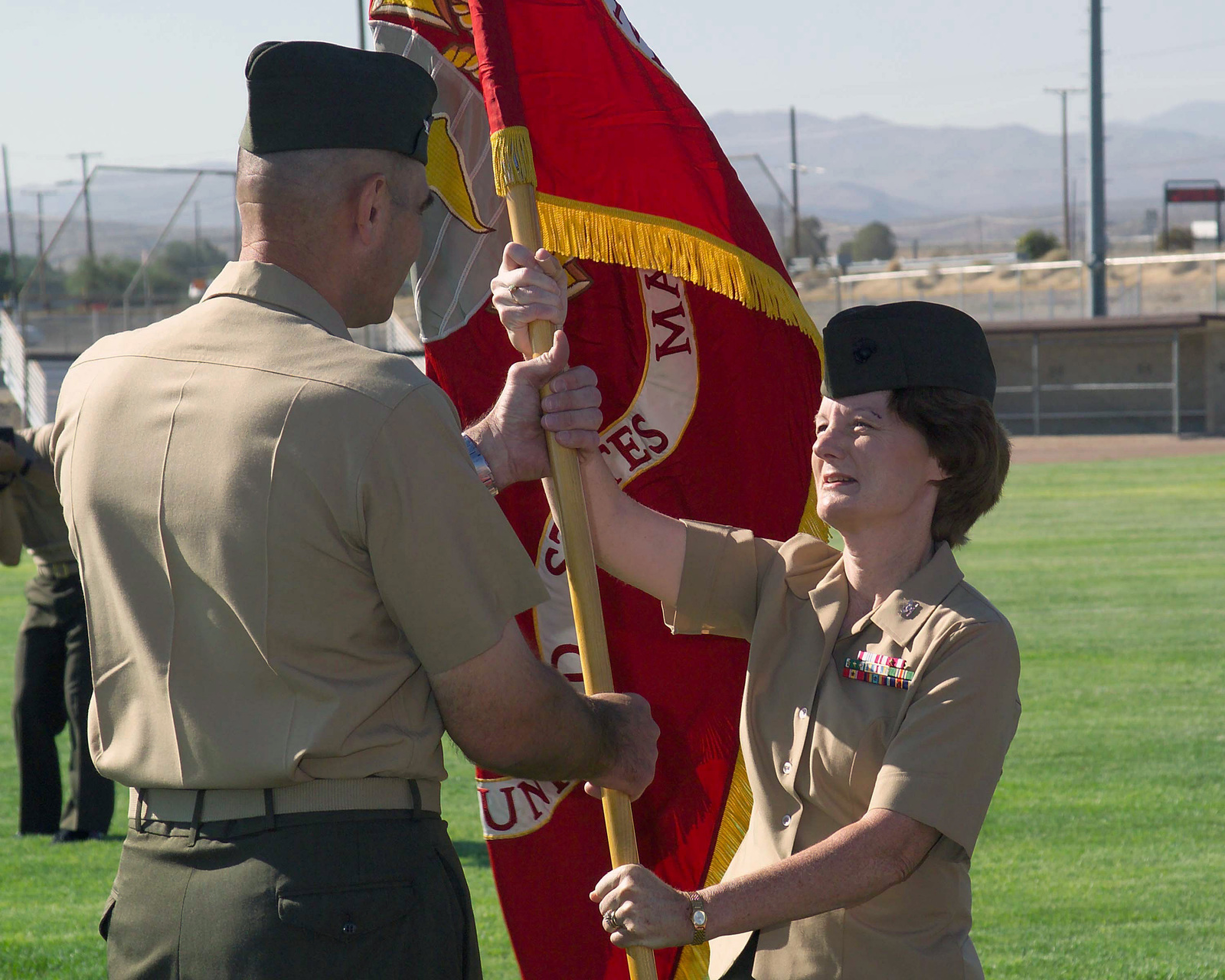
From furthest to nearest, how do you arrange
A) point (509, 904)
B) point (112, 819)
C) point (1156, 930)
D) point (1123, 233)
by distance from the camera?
point (1123, 233) < point (112, 819) < point (1156, 930) < point (509, 904)

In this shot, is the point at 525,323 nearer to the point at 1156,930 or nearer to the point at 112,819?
the point at 1156,930

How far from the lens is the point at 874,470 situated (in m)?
2.77

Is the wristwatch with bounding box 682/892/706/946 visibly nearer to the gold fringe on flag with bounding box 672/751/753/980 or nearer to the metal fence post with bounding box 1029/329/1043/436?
the gold fringe on flag with bounding box 672/751/753/980

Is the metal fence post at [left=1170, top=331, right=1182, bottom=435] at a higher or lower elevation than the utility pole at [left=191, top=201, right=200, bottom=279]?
lower

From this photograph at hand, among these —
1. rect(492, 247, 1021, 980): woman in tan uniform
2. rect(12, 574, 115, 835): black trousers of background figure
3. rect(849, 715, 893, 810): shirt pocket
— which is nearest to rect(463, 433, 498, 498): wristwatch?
rect(492, 247, 1021, 980): woman in tan uniform

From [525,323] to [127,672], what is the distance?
108 cm

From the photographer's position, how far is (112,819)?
7.53 meters

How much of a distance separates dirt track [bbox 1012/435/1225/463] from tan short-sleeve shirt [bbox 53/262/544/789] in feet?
98.4

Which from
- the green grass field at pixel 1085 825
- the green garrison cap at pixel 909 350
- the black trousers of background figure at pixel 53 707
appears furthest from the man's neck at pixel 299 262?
the black trousers of background figure at pixel 53 707

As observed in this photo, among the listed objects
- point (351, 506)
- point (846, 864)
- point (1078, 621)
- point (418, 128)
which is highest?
point (418, 128)

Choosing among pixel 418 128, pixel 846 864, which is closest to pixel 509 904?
pixel 846 864

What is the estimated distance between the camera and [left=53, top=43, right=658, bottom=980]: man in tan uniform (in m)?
2.20

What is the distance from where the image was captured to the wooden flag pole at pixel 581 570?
283 cm

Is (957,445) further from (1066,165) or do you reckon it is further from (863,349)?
(1066,165)
